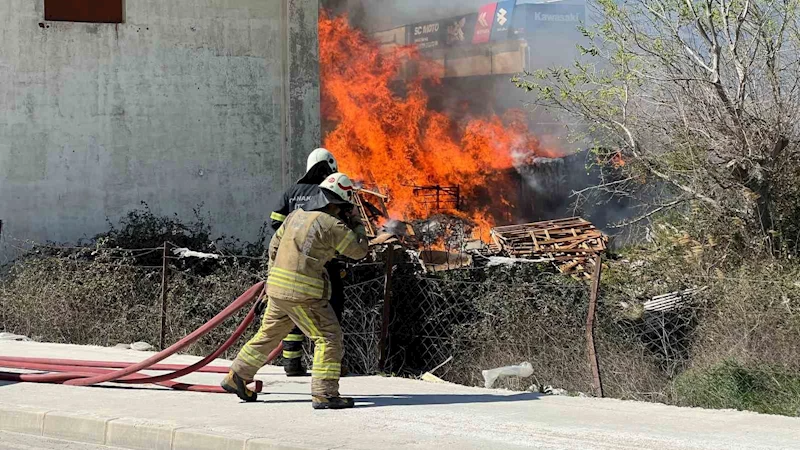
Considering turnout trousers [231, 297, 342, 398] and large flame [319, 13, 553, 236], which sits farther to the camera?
large flame [319, 13, 553, 236]

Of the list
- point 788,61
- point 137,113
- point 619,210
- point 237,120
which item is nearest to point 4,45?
point 137,113

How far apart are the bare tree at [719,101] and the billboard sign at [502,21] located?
15.4 m

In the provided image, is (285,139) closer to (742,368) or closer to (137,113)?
(137,113)

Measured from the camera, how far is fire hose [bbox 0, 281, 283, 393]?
29.6ft

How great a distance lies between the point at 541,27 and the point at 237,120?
13.8 metres

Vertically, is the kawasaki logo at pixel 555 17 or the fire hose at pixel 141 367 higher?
the kawasaki logo at pixel 555 17

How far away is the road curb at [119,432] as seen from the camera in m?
7.11

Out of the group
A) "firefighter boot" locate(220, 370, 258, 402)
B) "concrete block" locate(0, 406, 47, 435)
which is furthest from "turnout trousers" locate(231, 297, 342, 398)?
"concrete block" locate(0, 406, 47, 435)

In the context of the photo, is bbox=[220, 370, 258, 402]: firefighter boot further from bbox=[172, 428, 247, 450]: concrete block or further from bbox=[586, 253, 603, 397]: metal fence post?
bbox=[586, 253, 603, 397]: metal fence post

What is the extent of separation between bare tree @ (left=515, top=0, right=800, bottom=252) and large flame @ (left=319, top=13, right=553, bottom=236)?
9886 mm

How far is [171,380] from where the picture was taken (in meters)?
9.48

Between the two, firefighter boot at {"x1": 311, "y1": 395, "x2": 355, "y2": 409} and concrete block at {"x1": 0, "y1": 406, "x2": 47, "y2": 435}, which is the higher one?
firefighter boot at {"x1": 311, "y1": 395, "x2": 355, "y2": 409}

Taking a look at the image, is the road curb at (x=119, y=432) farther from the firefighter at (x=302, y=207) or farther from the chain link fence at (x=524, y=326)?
the chain link fence at (x=524, y=326)

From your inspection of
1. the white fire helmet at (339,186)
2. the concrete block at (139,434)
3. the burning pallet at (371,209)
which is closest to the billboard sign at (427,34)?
the burning pallet at (371,209)
